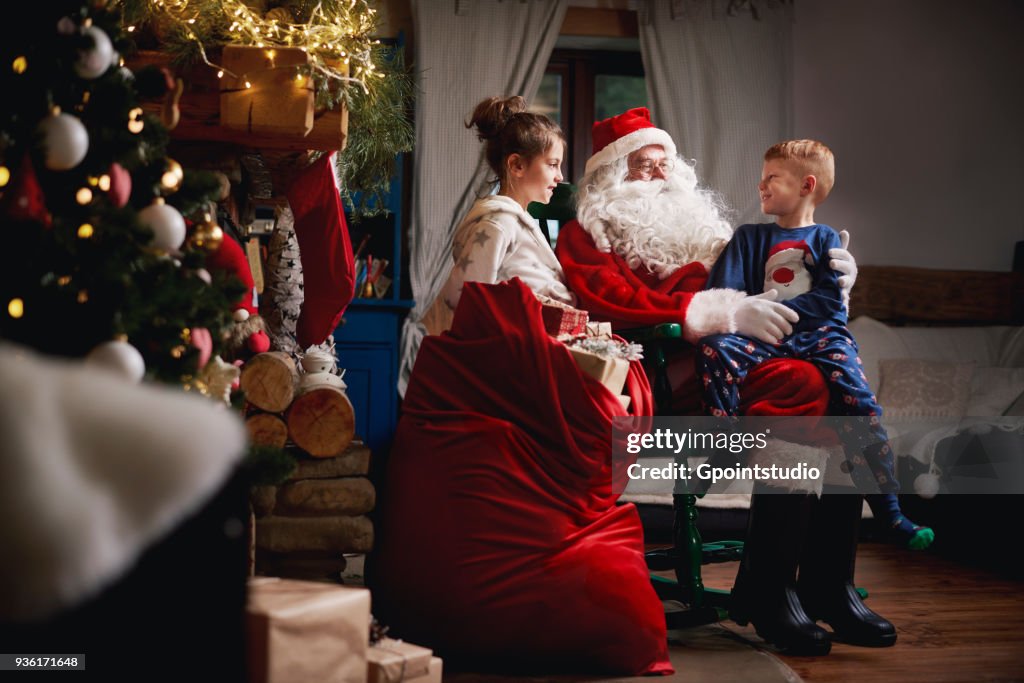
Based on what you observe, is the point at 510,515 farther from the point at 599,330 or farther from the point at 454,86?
the point at 454,86

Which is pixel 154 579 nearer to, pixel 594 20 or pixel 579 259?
pixel 579 259

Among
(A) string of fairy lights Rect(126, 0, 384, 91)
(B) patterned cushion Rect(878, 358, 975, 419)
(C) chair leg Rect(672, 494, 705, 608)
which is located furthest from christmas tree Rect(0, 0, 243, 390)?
(B) patterned cushion Rect(878, 358, 975, 419)

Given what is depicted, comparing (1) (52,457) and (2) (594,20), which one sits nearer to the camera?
(1) (52,457)

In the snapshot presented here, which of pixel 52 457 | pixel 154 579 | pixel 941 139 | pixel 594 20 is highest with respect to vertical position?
pixel 594 20

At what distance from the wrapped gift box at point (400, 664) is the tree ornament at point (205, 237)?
76cm

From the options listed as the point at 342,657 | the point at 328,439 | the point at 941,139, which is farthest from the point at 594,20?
the point at 342,657

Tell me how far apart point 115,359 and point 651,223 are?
1.87 m

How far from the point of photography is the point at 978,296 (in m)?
4.82

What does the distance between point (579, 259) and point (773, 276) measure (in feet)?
1.98

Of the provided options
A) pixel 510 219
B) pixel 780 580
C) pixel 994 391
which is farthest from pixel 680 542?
pixel 994 391

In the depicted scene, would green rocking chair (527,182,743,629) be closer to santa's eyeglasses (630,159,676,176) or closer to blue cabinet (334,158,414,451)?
santa's eyeglasses (630,159,676,176)

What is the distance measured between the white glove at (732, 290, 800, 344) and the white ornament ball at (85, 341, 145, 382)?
5.22 ft

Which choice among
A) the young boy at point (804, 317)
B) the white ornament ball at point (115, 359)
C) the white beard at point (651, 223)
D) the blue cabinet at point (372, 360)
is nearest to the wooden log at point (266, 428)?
the white ornament ball at point (115, 359)

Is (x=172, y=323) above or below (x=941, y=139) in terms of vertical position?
below
